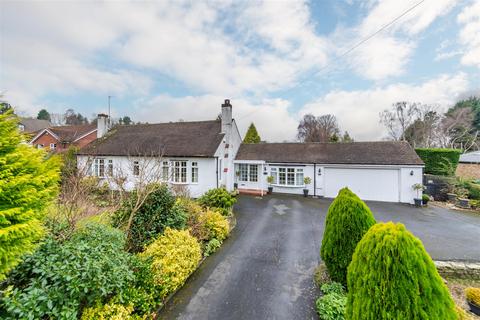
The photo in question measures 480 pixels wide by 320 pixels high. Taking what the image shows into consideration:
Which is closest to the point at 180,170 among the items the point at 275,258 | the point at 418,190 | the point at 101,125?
the point at 275,258

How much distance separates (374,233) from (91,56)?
14349 mm

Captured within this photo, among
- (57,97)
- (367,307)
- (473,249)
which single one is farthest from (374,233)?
(57,97)

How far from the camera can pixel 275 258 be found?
22.7ft

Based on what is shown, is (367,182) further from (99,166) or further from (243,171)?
(99,166)

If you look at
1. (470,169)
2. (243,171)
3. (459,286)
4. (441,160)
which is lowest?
(459,286)

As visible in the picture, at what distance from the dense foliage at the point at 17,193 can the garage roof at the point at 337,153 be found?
16.5 meters

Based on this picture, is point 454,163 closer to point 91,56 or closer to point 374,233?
point 374,233

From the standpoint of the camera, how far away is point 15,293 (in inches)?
117

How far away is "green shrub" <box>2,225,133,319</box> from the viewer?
2.97m

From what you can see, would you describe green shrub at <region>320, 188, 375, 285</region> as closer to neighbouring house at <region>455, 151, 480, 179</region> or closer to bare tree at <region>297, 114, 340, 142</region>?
neighbouring house at <region>455, 151, 480, 179</region>

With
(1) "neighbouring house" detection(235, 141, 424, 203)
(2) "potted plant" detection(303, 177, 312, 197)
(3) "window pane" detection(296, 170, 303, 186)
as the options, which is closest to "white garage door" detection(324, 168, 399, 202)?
(1) "neighbouring house" detection(235, 141, 424, 203)

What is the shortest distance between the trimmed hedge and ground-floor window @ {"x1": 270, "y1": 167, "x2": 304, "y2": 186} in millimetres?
13042

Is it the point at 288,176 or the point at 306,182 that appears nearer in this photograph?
the point at 306,182

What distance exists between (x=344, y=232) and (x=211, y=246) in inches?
187
